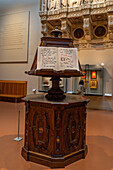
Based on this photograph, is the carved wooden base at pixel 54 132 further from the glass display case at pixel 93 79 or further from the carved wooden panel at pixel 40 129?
the glass display case at pixel 93 79

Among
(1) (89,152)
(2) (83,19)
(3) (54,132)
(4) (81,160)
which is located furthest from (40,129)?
(2) (83,19)

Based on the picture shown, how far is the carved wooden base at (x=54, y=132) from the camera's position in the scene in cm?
252

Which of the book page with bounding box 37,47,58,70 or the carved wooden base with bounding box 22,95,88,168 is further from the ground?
the book page with bounding box 37,47,58,70

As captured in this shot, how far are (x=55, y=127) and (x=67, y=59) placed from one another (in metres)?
1.20

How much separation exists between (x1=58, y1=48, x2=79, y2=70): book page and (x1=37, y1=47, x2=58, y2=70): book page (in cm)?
9

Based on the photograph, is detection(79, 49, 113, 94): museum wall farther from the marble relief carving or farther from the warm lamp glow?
the warm lamp glow

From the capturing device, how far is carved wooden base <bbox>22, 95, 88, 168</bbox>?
2521 millimetres

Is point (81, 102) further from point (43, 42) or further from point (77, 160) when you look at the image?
point (43, 42)

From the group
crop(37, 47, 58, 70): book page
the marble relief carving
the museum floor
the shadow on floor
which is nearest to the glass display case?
the marble relief carving

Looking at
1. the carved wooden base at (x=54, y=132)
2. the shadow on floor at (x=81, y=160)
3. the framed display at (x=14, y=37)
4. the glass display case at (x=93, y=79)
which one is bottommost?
the shadow on floor at (x=81, y=160)

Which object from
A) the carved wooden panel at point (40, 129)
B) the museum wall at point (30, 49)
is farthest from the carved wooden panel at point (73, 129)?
the museum wall at point (30, 49)

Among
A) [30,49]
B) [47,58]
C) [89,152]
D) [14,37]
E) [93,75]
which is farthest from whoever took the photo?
[14,37]

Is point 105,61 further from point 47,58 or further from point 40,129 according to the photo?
point 40,129

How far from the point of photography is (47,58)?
2637mm
